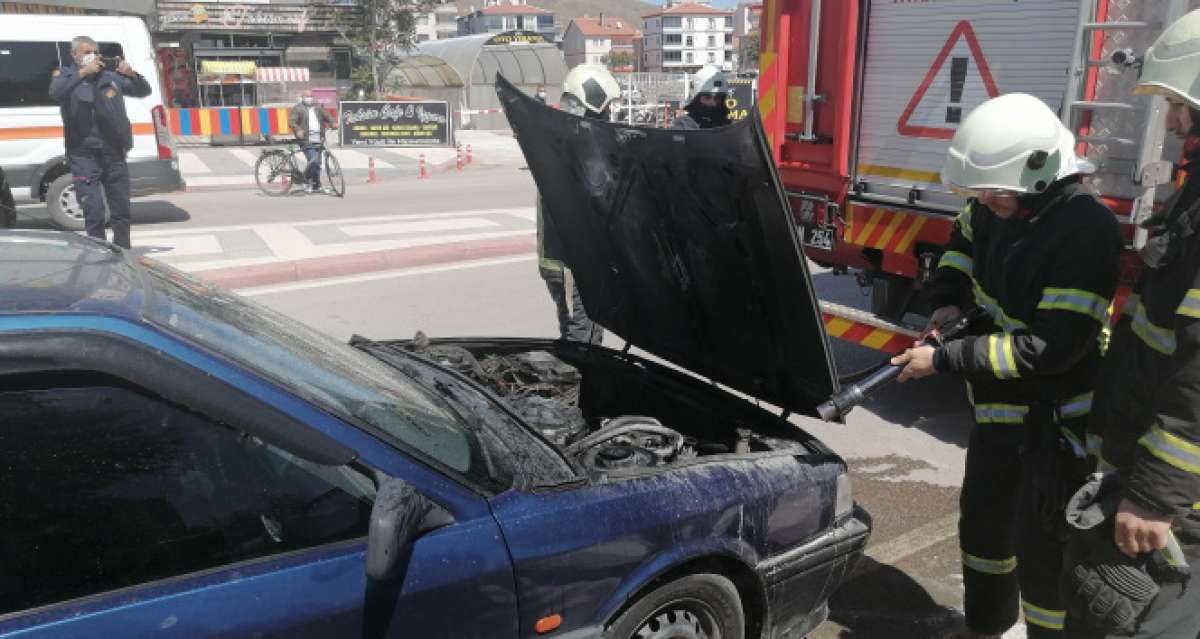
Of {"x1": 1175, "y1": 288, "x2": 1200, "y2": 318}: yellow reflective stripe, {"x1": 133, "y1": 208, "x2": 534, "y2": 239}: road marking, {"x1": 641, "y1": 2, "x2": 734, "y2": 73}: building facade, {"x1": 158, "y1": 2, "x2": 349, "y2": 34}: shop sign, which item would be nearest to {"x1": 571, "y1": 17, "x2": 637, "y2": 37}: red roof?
{"x1": 641, "y1": 2, "x2": 734, "y2": 73}: building facade

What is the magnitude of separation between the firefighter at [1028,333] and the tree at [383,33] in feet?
120

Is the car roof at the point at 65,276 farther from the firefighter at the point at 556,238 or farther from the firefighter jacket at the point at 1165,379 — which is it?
the firefighter at the point at 556,238

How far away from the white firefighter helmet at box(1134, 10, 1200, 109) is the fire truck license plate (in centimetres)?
328

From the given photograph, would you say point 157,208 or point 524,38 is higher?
point 524,38

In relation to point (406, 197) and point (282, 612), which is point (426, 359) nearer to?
point (282, 612)

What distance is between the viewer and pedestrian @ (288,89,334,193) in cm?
1488

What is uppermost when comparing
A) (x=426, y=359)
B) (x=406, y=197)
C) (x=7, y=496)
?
(x=7, y=496)

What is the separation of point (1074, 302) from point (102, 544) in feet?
8.09

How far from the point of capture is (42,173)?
11.4 meters

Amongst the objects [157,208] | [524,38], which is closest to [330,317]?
[157,208]

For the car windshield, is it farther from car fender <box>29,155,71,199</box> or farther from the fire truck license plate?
car fender <box>29,155,71,199</box>

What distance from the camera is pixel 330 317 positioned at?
25.1ft

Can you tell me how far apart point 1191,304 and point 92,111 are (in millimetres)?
8972

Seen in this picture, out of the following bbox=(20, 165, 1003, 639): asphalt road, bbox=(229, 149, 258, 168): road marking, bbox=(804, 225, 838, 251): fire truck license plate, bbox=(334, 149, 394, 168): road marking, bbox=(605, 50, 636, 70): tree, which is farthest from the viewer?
bbox=(605, 50, 636, 70): tree
